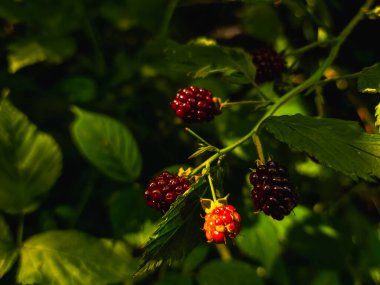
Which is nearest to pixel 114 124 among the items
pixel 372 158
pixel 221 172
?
pixel 221 172

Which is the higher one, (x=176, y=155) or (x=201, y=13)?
(x=201, y=13)

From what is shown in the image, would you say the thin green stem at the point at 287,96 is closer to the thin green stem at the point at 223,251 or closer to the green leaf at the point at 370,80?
the green leaf at the point at 370,80

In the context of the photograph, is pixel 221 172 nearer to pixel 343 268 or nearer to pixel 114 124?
pixel 114 124

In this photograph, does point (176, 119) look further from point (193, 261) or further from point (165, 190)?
point (165, 190)

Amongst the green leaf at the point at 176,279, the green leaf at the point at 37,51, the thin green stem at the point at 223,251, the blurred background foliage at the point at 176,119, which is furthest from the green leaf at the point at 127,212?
the green leaf at the point at 37,51

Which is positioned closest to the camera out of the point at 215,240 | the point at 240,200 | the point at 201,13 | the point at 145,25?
the point at 215,240

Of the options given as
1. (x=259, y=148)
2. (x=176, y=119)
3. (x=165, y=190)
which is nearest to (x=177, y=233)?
(x=165, y=190)
